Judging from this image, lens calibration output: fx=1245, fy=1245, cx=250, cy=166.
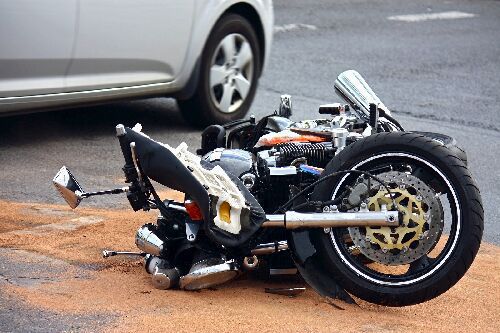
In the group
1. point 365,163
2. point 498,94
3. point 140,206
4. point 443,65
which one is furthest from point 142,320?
point 443,65

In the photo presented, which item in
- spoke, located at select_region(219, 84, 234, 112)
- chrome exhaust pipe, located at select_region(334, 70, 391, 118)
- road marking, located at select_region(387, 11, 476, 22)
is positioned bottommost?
road marking, located at select_region(387, 11, 476, 22)

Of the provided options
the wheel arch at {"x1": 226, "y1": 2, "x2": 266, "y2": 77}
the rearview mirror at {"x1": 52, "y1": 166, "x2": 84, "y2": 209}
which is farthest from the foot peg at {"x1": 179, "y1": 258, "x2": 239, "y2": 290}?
the wheel arch at {"x1": 226, "y1": 2, "x2": 266, "y2": 77}

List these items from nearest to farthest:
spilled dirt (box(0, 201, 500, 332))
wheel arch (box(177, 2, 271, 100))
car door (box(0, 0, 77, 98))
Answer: spilled dirt (box(0, 201, 500, 332))
car door (box(0, 0, 77, 98))
wheel arch (box(177, 2, 271, 100))

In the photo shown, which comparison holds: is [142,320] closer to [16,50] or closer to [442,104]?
[16,50]

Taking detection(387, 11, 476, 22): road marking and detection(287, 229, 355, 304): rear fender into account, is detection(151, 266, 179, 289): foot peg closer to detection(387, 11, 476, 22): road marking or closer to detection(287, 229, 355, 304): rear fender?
detection(287, 229, 355, 304): rear fender

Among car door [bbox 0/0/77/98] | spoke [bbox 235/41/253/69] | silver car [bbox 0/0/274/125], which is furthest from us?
spoke [bbox 235/41/253/69]

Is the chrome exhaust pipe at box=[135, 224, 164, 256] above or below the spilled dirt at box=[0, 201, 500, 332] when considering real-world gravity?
above

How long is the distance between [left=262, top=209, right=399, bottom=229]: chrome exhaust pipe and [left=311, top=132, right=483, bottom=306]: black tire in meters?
0.09

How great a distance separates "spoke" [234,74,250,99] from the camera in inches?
381

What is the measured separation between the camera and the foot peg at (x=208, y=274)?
5.52 m

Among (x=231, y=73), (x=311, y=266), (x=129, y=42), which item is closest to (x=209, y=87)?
(x=231, y=73)

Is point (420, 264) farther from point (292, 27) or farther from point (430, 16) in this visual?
point (430, 16)

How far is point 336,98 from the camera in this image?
1123 cm

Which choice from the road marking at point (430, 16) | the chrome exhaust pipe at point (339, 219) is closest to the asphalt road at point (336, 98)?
the road marking at point (430, 16)
